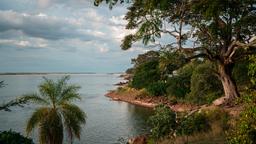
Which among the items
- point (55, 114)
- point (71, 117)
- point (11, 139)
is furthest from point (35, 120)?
point (11, 139)

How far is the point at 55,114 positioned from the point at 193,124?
31.3ft

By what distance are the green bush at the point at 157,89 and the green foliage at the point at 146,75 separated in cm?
427

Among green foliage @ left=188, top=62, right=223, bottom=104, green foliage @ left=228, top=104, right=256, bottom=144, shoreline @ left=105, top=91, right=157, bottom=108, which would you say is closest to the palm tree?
green foliage @ left=228, top=104, right=256, bottom=144

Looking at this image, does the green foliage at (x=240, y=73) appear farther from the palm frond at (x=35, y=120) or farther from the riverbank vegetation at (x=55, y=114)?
the palm frond at (x=35, y=120)

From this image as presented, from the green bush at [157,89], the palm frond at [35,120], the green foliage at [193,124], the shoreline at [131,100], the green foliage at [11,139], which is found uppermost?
the green foliage at [11,139]

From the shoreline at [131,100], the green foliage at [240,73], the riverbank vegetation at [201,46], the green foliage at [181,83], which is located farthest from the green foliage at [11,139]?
the shoreline at [131,100]

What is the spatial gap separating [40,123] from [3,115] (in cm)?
4030

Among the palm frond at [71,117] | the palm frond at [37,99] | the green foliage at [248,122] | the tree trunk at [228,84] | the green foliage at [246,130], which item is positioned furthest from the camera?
the tree trunk at [228,84]

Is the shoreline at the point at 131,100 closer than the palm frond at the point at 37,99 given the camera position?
No

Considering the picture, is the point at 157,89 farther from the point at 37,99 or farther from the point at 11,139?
the point at 11,139

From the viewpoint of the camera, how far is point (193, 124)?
29.1 meters

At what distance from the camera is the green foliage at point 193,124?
28.1 m

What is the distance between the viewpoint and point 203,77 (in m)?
64.7

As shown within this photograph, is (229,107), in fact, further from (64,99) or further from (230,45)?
(64,99)
